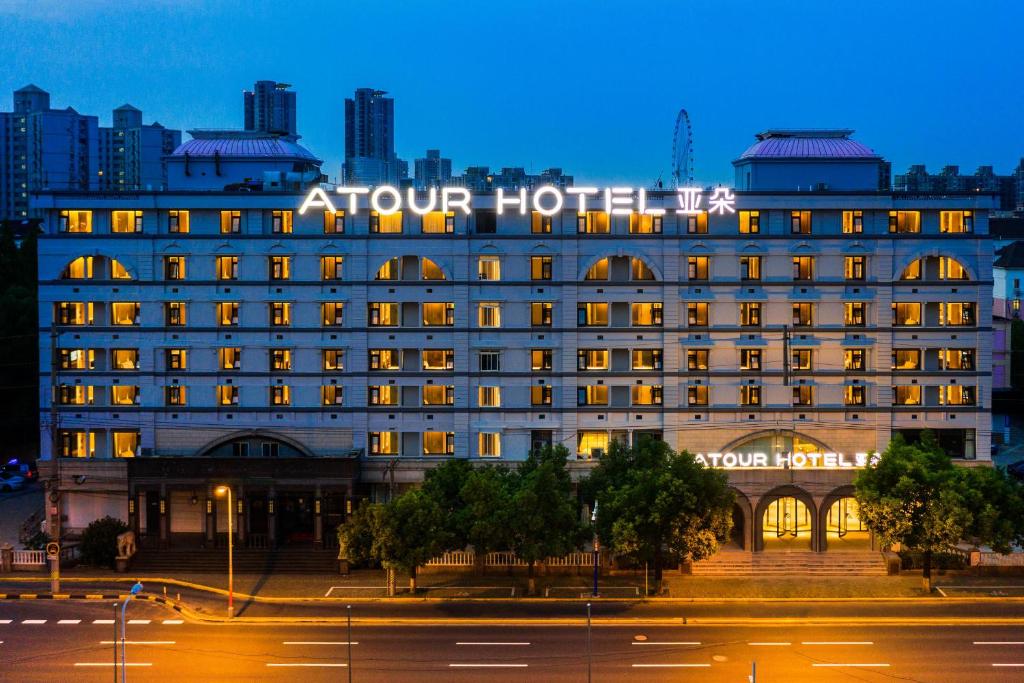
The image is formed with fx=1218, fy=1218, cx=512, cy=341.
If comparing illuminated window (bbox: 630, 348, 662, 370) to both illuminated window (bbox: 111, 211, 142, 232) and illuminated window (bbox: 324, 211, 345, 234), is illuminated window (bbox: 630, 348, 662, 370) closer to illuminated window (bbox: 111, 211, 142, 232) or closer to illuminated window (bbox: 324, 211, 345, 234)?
illuminated window (bbox: 324, 211, 345, 234)

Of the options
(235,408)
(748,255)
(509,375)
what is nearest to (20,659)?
(235,408)

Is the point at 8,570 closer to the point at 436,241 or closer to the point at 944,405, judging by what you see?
the point at 436,241

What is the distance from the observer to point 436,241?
8431 centimetres

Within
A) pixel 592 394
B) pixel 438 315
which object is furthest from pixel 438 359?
pixel 592 394

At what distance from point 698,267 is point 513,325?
13.5m

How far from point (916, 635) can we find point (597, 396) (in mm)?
28470

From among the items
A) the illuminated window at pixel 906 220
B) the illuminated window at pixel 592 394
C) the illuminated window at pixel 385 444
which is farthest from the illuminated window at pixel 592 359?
the illuminated window at pixel 906 220

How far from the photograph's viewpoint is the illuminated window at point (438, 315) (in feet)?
278

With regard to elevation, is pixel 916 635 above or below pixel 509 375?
below

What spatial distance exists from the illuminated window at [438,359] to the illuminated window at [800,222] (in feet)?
82.8

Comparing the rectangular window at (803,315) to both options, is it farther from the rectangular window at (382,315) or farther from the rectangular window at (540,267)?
the rectangular window at (382,315)

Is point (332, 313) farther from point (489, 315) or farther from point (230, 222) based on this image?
point (489, 315)

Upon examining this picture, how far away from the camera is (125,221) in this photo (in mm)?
85000

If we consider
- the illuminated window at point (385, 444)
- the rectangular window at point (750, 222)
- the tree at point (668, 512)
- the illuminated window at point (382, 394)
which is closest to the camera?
the tree at point (668, 512)
